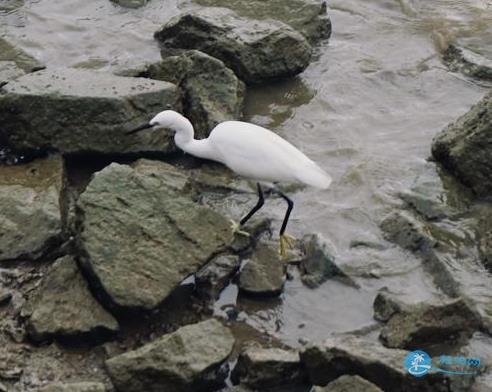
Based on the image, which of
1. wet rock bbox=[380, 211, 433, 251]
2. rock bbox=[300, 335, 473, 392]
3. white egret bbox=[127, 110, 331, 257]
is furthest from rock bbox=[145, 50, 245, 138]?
rock bbox=[300, 335, 473, 392]

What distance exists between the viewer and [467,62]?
7.46 metres

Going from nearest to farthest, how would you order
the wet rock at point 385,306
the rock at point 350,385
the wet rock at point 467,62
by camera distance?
1. the rock at point 350,385
2. the wet rock at point 385,306
3. the wet rock at point 467,62

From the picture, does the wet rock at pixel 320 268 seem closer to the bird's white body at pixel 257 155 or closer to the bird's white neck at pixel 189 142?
the bird's white body at pixel 257 155

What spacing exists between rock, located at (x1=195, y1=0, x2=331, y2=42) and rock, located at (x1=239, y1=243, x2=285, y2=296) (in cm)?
342

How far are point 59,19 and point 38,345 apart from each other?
4.54 m

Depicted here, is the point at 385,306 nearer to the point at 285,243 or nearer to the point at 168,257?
the point at 285,243

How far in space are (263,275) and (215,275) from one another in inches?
11.2

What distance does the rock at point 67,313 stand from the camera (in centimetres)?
427

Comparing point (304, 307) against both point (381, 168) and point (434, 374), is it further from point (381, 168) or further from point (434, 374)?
point (381, 168)

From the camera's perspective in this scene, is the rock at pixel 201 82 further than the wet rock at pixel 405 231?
Yes

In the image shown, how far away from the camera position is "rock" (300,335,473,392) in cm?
382

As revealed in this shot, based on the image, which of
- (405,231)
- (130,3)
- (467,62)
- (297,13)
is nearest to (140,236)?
(405,231)

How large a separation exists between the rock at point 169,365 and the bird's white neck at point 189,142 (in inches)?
67.0

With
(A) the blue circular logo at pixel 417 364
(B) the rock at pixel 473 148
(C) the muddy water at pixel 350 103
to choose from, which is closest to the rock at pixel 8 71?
(C) the muddy water at pixel 350 103
